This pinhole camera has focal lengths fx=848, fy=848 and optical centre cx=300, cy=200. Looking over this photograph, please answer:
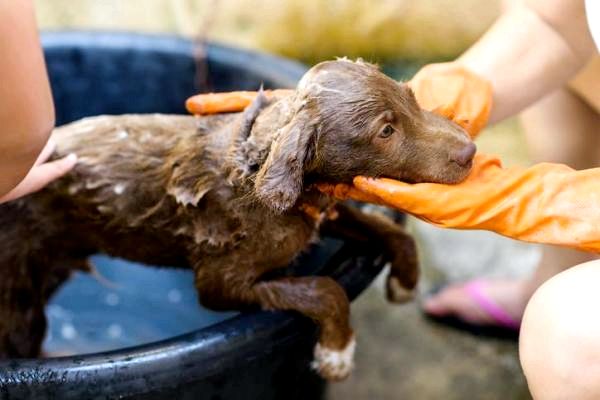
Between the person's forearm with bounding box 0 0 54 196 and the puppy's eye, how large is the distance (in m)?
0.53

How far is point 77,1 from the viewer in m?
3.24

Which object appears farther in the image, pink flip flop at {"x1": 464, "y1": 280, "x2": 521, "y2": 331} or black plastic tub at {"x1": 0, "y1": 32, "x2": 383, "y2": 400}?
pink flip flop at {"x1": 464, "y1": 280, "x2": 521, "y2": 331}

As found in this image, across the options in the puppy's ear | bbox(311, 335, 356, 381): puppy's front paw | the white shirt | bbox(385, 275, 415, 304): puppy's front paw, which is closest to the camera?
the puppy's ear

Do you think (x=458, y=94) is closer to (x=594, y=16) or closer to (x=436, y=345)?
(x=594, y=16)

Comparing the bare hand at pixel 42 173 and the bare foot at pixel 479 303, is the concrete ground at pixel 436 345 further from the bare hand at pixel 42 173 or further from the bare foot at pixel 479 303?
the bare hand at pixel 42 173

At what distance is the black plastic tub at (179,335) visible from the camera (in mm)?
1367

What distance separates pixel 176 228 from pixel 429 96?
0.56 m

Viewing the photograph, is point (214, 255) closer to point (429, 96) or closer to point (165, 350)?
point (165, 350)

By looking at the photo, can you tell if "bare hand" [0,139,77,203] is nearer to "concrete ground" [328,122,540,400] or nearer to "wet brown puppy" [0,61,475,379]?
"wet brown puppy" [0,61,475,379]

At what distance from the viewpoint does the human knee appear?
1.23 m

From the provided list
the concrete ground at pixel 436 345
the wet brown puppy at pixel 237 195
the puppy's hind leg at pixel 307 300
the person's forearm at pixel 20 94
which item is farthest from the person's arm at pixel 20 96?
the concrete ground at pixel 436 345

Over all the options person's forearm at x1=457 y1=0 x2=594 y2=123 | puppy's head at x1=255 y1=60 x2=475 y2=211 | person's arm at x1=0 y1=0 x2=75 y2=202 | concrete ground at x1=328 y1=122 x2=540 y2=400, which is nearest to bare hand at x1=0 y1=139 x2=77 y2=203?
person's arm at x1=0 y1=0 x2=75 y2=202

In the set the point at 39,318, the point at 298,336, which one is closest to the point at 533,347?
the point at 298,336

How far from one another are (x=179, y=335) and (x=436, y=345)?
1106mm
